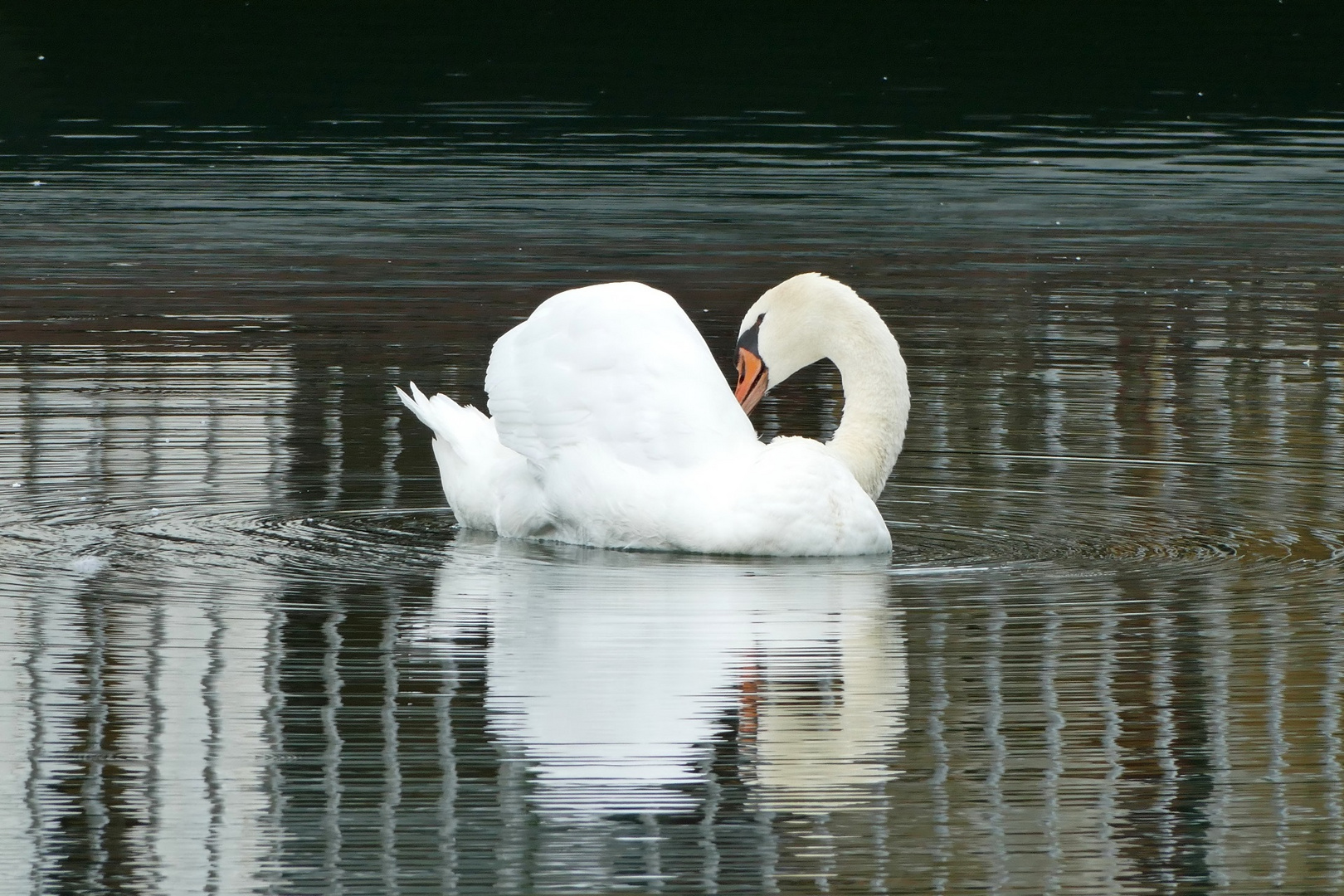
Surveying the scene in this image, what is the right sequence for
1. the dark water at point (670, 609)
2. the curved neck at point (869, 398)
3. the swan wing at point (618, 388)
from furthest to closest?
1. the curved neck at point (869, 398)
2. the swan wing at point (618, 388)
3. the dark water at point (670, 609)

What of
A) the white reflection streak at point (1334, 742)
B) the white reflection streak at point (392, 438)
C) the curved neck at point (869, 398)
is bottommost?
the white reflection streak at point (1334, 742)

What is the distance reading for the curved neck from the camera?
30.3 feet

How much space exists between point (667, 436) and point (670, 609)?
100 cm

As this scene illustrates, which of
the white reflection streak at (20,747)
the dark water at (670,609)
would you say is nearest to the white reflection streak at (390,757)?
the dark water at (670,609)

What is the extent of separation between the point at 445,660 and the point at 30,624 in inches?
49.2

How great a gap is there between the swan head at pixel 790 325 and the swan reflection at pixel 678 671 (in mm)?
1245

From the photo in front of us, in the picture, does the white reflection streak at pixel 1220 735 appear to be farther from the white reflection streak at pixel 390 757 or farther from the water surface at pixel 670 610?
the white reflection streak at pixel 390 757

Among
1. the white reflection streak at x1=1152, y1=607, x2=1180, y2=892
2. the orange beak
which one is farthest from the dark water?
the orange beak

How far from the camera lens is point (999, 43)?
35906 mm

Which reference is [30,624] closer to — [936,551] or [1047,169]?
[936,551]

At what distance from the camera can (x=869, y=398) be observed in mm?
9445

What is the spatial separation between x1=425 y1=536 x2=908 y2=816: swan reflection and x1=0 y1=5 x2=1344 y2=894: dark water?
21 millimetres

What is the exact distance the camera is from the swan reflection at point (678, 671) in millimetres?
5801

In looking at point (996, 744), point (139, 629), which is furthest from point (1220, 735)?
point (139, 629)
